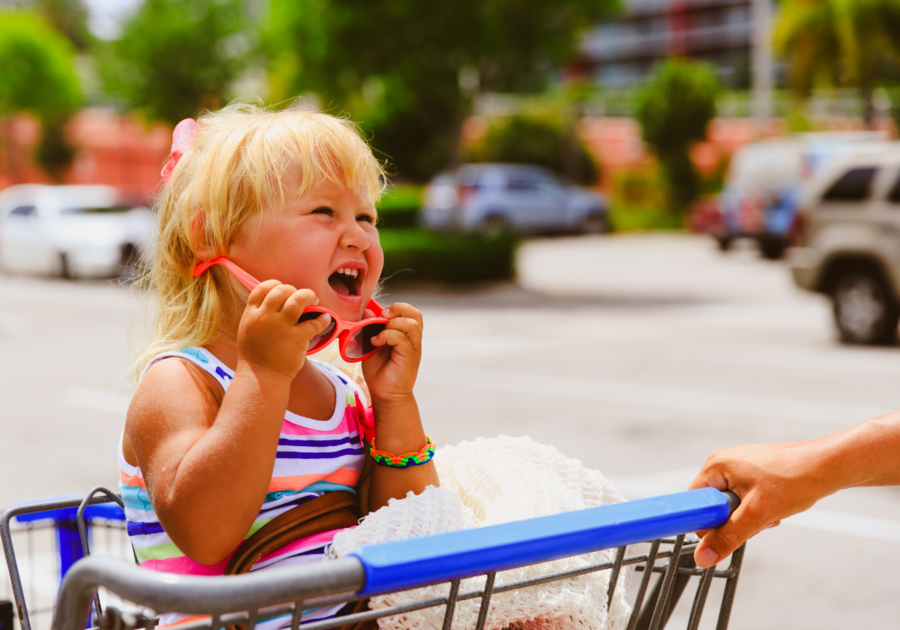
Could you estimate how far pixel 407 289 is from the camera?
52.1 feet

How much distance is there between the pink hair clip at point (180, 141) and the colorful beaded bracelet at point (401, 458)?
62cm

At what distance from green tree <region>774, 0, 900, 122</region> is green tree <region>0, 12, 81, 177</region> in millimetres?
23604

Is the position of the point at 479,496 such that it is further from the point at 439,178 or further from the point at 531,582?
the point at 439,178

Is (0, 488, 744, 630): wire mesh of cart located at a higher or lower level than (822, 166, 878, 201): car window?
higher

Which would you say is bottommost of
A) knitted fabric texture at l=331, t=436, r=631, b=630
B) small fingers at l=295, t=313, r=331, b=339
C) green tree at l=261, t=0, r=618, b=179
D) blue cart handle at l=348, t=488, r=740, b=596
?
knitted fabric texture at l=331, t=436, r=631, b=630

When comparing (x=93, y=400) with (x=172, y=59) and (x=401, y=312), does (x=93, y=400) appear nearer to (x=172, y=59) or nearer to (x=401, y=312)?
(x=401, y=312)

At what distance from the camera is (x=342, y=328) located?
1518 millimetres

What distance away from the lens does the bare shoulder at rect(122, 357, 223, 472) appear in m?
1.46

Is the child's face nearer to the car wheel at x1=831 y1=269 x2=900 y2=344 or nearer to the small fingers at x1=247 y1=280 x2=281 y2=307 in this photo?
the small fingers at x1=247 y1=280 x2=281 y2=307

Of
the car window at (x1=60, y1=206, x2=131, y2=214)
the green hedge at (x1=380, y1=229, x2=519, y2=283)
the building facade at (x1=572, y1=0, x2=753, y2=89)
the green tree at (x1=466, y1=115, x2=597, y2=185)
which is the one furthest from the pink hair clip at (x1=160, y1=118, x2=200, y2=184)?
the building facade at (x1=572, y1=0, x2=753, y2=89)

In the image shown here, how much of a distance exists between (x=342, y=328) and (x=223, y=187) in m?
0.33

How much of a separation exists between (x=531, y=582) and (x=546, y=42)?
14631mm

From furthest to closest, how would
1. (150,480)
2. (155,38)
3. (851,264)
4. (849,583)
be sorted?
(155,38) → (851,264) → (849,583) → (150,480)

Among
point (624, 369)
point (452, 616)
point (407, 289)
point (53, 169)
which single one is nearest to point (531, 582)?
point (452, 616)
